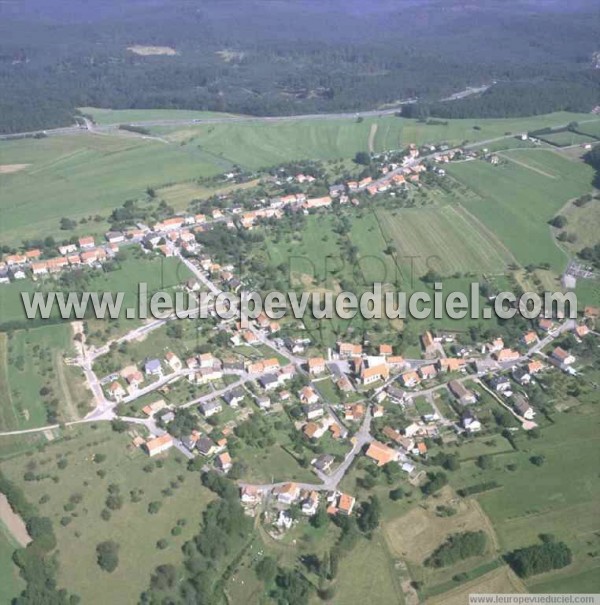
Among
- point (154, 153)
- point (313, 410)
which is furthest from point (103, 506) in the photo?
point (154, 153)

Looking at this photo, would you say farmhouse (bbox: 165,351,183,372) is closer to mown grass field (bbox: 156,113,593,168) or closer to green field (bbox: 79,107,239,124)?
mown grass field (bbox: 156,113,593,168)

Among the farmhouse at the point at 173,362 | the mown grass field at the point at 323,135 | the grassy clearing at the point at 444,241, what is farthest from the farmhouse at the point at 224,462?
the mown grass field at the point at 323,135

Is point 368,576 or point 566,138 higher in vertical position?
point 566,138

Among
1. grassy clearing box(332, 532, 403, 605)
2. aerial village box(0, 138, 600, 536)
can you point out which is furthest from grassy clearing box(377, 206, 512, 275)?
grassy clearing box(332, 532, 403, 605)

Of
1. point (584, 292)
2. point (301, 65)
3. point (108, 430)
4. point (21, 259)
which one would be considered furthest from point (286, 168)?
point (301, 65)

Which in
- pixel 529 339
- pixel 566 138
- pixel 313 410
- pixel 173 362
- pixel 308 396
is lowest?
pixel 313 410

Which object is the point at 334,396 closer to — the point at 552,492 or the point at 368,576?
the point at 368,576

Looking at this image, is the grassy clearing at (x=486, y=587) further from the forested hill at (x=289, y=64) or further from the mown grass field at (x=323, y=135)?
the forested hill at (x=289, y=64)
